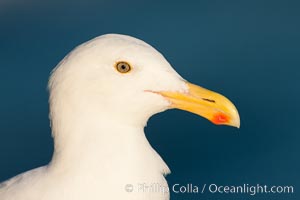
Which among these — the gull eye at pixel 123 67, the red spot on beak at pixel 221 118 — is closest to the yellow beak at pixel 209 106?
the red spot on beak at pixel 221 118

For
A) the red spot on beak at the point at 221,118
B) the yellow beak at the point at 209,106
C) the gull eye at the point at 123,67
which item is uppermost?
the gull eye at the point at 123,67

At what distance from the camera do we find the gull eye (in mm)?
4758

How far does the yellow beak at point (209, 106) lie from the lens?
16.0 feet

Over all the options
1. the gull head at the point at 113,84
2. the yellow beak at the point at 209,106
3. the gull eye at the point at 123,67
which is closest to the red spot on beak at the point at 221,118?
the yellow beak at the point at 209,106

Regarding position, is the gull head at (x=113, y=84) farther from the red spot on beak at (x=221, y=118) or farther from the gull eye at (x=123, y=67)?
the red spot on beak at (x=221, y=118)

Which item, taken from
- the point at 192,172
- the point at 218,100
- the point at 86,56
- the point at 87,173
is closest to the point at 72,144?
the point at 87,173

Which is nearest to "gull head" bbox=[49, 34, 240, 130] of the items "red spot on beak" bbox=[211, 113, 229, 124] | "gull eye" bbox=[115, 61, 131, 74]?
"gull eye" bbox=[115, 61, 131, 74]

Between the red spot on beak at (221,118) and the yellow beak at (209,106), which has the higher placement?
the yellow beak at (209,106)

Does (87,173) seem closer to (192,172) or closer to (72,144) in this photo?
(72,144)

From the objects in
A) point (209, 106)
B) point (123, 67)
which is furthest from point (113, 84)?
point (209, 106)

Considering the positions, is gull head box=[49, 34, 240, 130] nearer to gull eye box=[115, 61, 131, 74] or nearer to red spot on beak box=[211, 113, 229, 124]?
gull eye box=[115, 61, 131, 74]

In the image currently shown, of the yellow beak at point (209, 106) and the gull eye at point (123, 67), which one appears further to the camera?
the yellow beak at point (209, 106)

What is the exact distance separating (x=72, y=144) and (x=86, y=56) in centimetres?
48

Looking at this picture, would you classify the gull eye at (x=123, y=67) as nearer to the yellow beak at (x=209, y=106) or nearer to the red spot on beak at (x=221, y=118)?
the yellow beak at (x=209, y=106)
